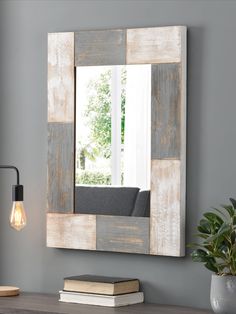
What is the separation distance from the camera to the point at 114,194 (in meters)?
3.26

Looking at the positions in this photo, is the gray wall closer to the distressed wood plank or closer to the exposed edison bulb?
the distressed wood plank

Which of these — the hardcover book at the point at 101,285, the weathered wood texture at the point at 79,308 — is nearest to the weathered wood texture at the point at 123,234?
the hardcover book at the point at 101,285

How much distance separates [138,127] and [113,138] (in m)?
0.12

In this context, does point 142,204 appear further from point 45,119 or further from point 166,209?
point 45,119

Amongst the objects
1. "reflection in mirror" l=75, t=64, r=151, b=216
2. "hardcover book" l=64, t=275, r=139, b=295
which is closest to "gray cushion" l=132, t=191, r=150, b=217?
"reflection in mirror" l=75, t=64, r=151, b=216

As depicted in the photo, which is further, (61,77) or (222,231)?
(61,77)

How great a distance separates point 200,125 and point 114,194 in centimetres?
42

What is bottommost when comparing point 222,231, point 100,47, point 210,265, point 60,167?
point 210,265

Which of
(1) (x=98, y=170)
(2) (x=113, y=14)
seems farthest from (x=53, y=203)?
(2) (x=113, y=14)

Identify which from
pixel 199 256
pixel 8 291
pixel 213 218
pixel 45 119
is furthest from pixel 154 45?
pixel 8 291

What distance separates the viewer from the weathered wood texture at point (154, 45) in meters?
3.14

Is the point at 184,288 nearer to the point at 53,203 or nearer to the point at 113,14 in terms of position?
the point at 53,203

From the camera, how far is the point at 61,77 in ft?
11.1

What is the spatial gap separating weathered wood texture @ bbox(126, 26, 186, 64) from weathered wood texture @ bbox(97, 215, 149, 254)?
1.96ft
